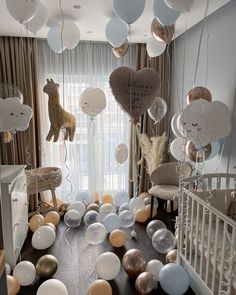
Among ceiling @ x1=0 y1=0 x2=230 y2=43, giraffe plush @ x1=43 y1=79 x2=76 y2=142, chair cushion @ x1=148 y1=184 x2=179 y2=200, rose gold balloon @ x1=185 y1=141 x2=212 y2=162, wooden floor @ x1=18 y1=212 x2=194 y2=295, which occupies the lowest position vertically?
wooden floor @ x1=18 y1=212 x2=194 y2=295

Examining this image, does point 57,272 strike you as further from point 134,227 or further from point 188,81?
point 188,81

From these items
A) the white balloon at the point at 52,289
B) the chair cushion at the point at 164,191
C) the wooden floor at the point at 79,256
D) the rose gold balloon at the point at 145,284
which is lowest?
the wooden floor at the point at 79,256

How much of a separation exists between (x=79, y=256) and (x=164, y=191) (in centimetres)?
114

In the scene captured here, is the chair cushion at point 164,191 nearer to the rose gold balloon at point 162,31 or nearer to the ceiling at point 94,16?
the rose gold balloon at point 162,31

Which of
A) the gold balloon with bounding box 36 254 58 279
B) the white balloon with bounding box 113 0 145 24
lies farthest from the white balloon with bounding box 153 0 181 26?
the gold balloon with bounding box 36 254 58 279

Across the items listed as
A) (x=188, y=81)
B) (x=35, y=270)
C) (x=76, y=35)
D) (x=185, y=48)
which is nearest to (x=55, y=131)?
(x=76, y=35)

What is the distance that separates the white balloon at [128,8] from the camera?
1.81 m

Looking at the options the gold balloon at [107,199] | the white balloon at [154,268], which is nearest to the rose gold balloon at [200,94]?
the white balloon at [154,268]

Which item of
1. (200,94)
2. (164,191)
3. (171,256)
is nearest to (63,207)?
(164,191)

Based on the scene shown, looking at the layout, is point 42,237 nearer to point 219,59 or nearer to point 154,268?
point 154,268

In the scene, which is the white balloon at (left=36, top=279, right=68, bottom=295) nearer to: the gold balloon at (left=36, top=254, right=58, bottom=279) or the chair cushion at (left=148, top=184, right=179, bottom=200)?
the gold balloon at (left=36, top=254, right=58, bottom=279)

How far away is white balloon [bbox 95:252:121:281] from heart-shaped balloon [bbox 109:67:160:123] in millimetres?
1119

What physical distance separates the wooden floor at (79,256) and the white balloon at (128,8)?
79.9 inches

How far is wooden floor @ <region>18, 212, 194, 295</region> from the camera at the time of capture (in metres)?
1.99
